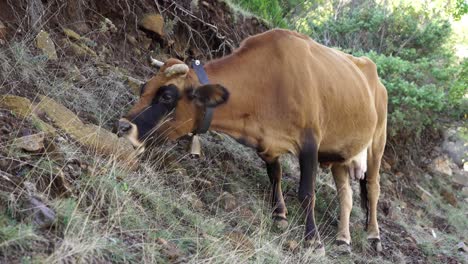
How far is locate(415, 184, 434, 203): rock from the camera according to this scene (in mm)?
11880

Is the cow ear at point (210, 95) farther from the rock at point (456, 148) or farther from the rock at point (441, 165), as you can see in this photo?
the rock at point (456, 148)

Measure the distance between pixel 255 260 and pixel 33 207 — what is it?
72.8 inches

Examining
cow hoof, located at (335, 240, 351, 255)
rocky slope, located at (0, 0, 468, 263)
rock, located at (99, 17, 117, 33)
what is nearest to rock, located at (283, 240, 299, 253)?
rocky slope, located at (0, 0, 468, 263)

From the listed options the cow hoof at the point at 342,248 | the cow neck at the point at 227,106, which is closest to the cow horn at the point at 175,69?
the cow neck at the point at 227,106

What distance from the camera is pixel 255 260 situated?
495cm

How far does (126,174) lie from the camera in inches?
213

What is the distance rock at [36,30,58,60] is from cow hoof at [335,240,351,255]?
3780 millimetres

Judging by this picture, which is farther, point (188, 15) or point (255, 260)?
point (188, 15)

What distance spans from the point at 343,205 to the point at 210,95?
263cm

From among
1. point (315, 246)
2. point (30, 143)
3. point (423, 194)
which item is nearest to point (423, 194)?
point (423, 194)

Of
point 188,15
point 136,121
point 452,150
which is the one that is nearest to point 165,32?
point 188,15

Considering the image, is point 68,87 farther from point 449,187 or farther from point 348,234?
point 449,187

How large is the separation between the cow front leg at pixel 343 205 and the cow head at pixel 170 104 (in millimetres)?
2278

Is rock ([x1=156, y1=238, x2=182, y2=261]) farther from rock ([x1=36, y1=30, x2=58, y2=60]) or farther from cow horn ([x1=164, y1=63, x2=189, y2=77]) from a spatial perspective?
rock ([x1=36, y1=30, x2=58, y2=60])
